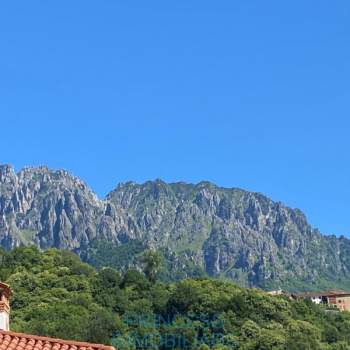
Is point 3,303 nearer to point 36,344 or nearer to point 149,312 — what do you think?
point 36,344

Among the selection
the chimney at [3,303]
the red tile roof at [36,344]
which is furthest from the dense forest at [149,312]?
the red tile roof at [36,344]

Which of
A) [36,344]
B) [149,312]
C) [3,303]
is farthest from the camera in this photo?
[149,312]

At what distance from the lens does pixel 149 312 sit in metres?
102

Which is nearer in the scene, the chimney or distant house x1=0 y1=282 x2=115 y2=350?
distant house x1=0 y1=282 x2=115 y2=350

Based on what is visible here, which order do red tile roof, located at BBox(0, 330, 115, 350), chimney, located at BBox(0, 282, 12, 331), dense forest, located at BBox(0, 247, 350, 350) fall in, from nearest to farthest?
red tile roof, located at BBox(0, 330, 115, 350)
chimney, located at BBox(0, 282, 12, 331)
dense forest, located at BBox(0, 247, 350, 350)

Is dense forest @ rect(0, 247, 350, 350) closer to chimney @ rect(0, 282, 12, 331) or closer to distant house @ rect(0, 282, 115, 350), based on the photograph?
chimney @ rect(0, 282, 12, 331)

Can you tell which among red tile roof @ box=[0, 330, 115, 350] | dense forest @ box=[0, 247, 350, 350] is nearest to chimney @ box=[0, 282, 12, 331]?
red tile roof @ box=[0, 330, 115, 350]

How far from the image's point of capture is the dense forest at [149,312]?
83500mm

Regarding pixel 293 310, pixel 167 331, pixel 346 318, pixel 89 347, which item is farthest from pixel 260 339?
pixel 89 347

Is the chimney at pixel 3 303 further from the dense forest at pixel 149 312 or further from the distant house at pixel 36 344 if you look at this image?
the dense forest at pixel 149 312

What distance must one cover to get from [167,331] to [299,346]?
17.2 m

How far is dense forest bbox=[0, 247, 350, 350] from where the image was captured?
83.5m

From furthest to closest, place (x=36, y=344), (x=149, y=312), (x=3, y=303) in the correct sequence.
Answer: (x=149, y=312) → (x=3, y=303) → (x=36, y=344)

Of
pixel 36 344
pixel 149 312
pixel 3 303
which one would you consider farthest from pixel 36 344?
pixel 149 312
